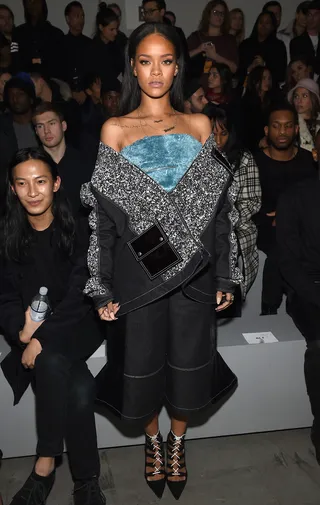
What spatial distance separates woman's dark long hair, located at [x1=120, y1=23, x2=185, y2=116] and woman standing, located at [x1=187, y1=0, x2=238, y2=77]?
125 inches

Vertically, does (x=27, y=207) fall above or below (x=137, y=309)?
above

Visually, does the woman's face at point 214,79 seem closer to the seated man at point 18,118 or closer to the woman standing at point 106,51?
the woman standing at point 106,51

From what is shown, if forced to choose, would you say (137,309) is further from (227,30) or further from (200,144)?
(227,30)

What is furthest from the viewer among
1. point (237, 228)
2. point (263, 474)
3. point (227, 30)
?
point (227, 30)

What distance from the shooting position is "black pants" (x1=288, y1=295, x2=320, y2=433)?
2.42 m

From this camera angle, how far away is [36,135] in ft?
11.8

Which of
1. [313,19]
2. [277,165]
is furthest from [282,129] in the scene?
[313,19]

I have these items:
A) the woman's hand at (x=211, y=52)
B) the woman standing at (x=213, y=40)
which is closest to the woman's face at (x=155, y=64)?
the woman standing at (x=213, y=40)

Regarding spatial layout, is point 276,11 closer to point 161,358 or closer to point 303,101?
point 303,101

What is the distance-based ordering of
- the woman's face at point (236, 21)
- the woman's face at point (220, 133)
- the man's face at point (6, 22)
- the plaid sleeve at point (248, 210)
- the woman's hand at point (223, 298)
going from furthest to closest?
the woman's face at point (236, 21) → the man's face at point (6, 22) → the woman's face at point (220, 133) → the plaid sleeve at point (248, 210) → the woman's hand at point (223, 298)

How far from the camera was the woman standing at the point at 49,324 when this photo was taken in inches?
84.0

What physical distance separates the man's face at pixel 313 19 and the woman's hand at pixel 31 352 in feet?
16.1

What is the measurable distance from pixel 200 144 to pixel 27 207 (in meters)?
0.73

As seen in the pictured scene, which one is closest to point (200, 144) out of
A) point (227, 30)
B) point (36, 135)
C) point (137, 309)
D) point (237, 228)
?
point (137, 309)
